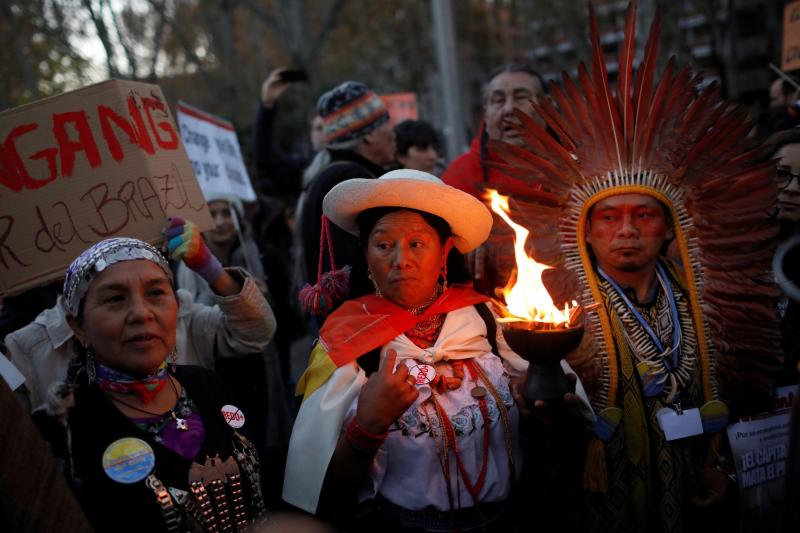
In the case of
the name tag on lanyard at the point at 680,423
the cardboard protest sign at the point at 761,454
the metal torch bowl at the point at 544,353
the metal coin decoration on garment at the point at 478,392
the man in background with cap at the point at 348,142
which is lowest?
the cardboard protest sign at the point at 761,454

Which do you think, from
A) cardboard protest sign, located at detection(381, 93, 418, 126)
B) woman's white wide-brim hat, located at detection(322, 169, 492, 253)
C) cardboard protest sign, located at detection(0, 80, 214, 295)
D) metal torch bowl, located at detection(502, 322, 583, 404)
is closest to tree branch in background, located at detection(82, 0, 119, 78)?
cardboard protest sign, located at detection(381, 93, 418, 126)

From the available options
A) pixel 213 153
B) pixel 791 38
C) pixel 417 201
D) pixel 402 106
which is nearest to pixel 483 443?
pixel 417 201

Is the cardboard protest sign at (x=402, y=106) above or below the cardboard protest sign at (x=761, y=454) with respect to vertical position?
above

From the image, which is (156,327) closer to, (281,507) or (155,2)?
(281,507)

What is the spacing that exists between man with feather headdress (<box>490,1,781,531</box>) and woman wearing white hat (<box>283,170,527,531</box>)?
0.43 m

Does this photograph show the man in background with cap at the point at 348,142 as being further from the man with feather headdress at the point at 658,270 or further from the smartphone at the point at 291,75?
the man with feather headdress at the point at 658,270

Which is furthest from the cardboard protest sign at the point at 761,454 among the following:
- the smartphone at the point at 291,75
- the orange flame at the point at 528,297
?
the smartphone at the point at 291,75

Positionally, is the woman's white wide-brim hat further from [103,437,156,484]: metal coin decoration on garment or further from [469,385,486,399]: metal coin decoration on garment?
[103,437,156,484]: metal coin decoration on garment

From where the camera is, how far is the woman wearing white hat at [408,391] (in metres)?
2.30

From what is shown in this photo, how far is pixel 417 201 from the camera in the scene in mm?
2514

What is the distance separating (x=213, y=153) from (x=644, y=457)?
142 inches

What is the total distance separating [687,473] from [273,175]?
4938mm

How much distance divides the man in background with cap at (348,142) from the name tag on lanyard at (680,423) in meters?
2.05

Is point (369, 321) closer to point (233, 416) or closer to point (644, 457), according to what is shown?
point (233, 416)
